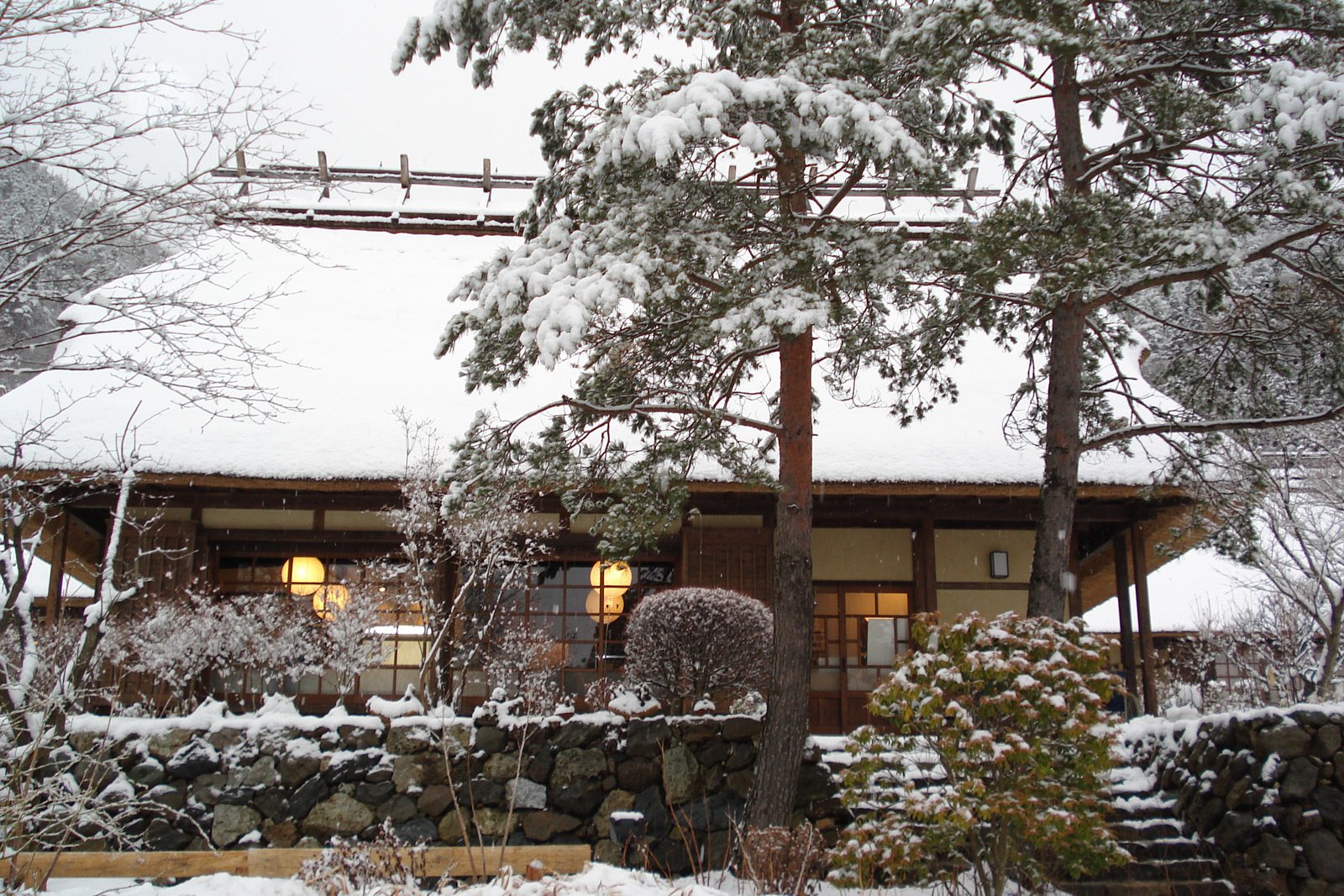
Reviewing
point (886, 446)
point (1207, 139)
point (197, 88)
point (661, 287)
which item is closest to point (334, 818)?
A: point (661, 287)

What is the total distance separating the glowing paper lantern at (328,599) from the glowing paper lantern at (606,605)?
2483 millimetres

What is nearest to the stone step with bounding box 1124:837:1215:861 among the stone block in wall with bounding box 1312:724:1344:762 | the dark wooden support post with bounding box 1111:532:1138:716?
the stone block in wall with bounding box 1312:724:1344:762

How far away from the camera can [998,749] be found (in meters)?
4.77

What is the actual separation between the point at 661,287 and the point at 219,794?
184 inches

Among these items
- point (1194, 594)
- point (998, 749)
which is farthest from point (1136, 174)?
point (1194, 594)

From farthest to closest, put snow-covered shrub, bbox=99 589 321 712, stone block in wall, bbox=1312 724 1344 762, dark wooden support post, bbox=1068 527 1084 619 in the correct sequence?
1. dark wooden support post, bbox=1068 527 1084 619
2. snow-covered shrub, bbox=99 589 321 712
3. stone block in wall, bbox=1312 724 1344 762

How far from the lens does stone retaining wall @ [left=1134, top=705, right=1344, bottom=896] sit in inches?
216

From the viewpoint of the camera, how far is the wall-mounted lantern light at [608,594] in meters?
10.1

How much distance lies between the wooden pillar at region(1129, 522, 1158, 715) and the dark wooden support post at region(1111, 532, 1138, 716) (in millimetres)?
106

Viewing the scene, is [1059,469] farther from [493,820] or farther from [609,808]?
[493,820]

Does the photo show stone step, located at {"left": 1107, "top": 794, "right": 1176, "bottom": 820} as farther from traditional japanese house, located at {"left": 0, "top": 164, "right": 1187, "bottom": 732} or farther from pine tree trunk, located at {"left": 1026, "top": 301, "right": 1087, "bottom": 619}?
traditional japanese house, located at {"left": 0, "top": 164, "right": 1187, "bottom": 732}

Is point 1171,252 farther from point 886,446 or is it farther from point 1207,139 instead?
point 886,446

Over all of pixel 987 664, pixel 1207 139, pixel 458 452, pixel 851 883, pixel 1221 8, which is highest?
pixel 1221 8

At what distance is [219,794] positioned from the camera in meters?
6.49
